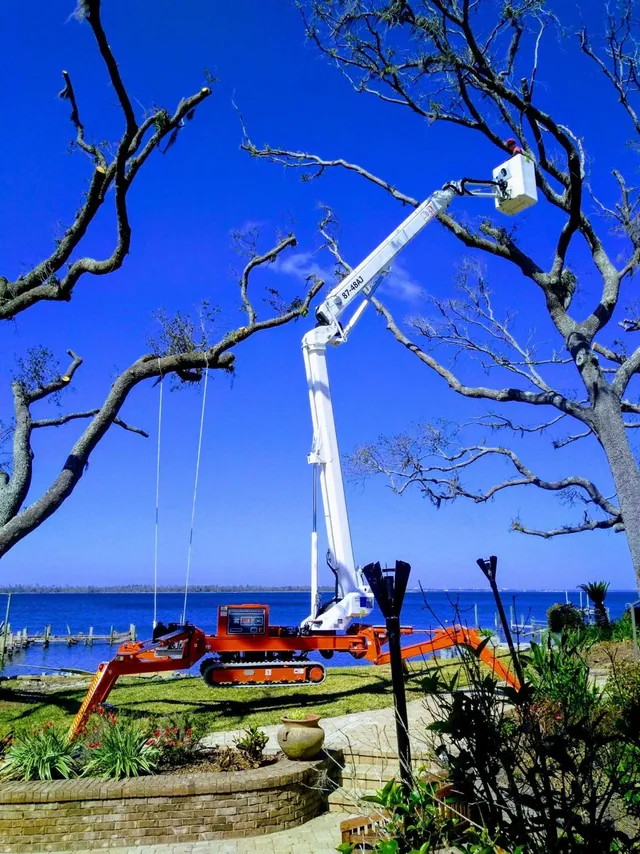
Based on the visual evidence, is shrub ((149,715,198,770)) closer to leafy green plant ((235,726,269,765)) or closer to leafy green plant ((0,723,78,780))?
leafy green plant ((235,726,269,765))

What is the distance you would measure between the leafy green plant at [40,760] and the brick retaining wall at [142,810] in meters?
0.21

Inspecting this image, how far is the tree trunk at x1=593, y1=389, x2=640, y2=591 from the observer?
1002 centimetres

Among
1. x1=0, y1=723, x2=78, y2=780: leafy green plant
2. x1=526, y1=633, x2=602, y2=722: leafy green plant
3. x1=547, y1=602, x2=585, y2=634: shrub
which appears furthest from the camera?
x1=547, y1=602, x2=585, y2=634: shrub

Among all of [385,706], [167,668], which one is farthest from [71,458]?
[385,706]

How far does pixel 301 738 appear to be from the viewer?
269 inches

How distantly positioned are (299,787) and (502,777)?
190cm

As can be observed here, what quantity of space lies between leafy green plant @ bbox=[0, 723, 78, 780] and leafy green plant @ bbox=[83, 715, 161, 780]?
18cm

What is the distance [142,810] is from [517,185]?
980cm

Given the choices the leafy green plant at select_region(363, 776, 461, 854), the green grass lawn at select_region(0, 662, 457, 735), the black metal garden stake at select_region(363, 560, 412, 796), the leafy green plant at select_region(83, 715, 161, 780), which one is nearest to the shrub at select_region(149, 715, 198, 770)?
the leafy green plant at select_region(83, 715, 161, 780)

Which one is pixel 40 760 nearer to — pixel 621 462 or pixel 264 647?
pixel 264 647

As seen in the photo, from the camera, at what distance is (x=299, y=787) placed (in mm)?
6488

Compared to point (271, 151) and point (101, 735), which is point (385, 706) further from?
point (271, 151)

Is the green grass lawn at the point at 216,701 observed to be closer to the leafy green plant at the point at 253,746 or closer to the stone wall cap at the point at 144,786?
the leafy green plant at the point at 253,746

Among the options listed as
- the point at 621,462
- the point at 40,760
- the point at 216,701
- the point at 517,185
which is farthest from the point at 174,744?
the point at 517,185
